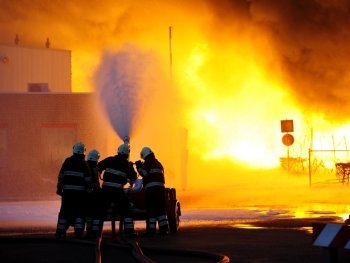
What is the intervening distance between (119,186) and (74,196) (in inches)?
37.0

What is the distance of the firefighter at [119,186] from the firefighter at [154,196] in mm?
336

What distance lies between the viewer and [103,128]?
30984mm

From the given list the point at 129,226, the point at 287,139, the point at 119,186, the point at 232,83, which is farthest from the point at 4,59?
the point at 129,226

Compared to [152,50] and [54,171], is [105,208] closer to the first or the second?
[54,171]

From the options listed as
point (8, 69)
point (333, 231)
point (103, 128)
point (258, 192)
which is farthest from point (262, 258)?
point (8, 69)

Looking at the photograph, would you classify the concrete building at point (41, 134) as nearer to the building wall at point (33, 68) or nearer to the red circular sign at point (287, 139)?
the red circular sign at point (287, 139)

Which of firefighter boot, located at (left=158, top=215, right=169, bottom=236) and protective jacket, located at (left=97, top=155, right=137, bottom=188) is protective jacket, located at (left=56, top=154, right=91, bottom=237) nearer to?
protective jacket, located at (left=97, top=155, right=137, bottom=188)

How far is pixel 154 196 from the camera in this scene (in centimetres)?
1570

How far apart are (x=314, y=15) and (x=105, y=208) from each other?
16803mm

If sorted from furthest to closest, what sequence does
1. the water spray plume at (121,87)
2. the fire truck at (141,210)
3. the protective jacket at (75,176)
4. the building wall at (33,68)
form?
the building wall at (33,68) < the water spray plume at (121,87) < the protective jacket at (75,176) < the fire truck at (141,210)

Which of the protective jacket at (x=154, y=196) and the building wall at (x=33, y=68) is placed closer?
the protective jacket at (x=154, y=196)

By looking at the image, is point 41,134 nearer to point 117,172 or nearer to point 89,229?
point 89,229

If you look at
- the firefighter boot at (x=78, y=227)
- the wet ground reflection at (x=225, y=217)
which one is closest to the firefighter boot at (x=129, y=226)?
the firefighter boot at (x=78, y=227)

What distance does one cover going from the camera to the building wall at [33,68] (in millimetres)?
41000
